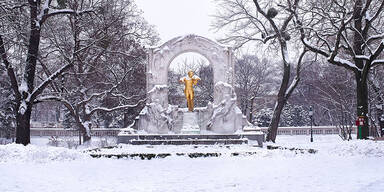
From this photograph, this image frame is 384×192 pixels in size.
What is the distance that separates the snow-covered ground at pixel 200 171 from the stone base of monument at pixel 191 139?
5375mm

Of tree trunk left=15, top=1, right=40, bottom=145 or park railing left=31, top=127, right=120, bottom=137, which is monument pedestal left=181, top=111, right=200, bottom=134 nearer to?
tree trunk left=15, top=1, right=40, bottom=145

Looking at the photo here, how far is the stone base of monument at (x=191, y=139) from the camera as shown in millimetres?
19484

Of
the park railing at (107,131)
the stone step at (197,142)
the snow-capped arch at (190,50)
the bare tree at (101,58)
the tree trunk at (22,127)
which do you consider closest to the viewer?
the tree trunk at (22,127)

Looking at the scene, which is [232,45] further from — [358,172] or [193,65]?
[193,65]

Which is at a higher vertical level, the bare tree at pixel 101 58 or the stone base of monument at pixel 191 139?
the bare tree at pixel 101 58

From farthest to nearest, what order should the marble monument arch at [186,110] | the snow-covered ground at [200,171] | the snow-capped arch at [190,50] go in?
1. the snow-capped arch at [190,50]
2. the marble monument arch at [186,110]
3. the snow-covered ground at [200,171]

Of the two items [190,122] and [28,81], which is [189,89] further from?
[28,81]

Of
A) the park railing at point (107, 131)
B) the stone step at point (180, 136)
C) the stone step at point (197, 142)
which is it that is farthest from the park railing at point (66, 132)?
the stone step at point (197, 142)

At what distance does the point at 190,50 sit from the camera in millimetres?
24078

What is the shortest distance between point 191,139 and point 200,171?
9608mm

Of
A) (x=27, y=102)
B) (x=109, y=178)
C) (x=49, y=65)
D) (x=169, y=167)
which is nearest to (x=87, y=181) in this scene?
(x=109, y=178)

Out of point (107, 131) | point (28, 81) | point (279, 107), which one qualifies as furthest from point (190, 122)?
point (107, 131)

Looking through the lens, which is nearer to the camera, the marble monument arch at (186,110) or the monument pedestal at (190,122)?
the monument pedestal at (190,122)

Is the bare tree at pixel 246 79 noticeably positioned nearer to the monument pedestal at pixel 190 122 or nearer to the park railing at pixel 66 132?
the park railing at pixel 66 132
